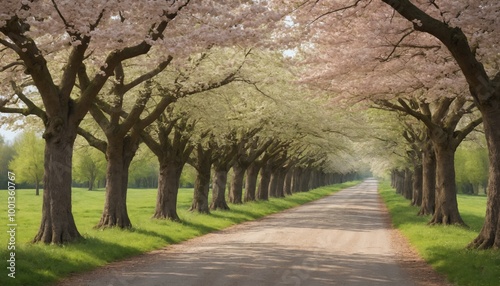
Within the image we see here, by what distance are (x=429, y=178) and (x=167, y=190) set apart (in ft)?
54.3

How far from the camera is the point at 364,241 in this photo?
72.6 feet

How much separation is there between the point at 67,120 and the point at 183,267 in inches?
255

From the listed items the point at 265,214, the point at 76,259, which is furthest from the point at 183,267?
the point at 265,214

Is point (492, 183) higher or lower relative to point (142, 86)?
lower

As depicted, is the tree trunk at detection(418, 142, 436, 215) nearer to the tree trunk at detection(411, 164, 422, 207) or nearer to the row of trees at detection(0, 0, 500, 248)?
the row of trees at detection(0, 0, 500, 248)

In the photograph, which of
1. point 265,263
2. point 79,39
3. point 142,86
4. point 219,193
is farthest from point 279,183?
point 79,39

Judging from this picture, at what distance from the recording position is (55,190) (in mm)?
17156

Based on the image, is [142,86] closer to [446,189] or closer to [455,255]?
[455,255]

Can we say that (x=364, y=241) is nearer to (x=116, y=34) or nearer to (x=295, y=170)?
(x=116, y=34)

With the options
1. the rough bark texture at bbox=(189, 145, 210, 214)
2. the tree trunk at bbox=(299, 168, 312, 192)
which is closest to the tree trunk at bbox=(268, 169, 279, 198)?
the tree trunk at bbox=(299, 168, 312, 192)

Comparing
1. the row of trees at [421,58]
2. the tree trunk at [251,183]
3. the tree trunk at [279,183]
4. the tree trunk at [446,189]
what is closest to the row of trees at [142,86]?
the row of trees at [421,58]

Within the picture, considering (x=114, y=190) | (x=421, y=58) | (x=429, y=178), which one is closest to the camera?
(x=421, y=58)

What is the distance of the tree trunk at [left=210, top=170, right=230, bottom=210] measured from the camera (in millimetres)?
39250

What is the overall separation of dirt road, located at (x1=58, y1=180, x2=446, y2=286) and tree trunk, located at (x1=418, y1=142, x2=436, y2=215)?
37.8 feet
